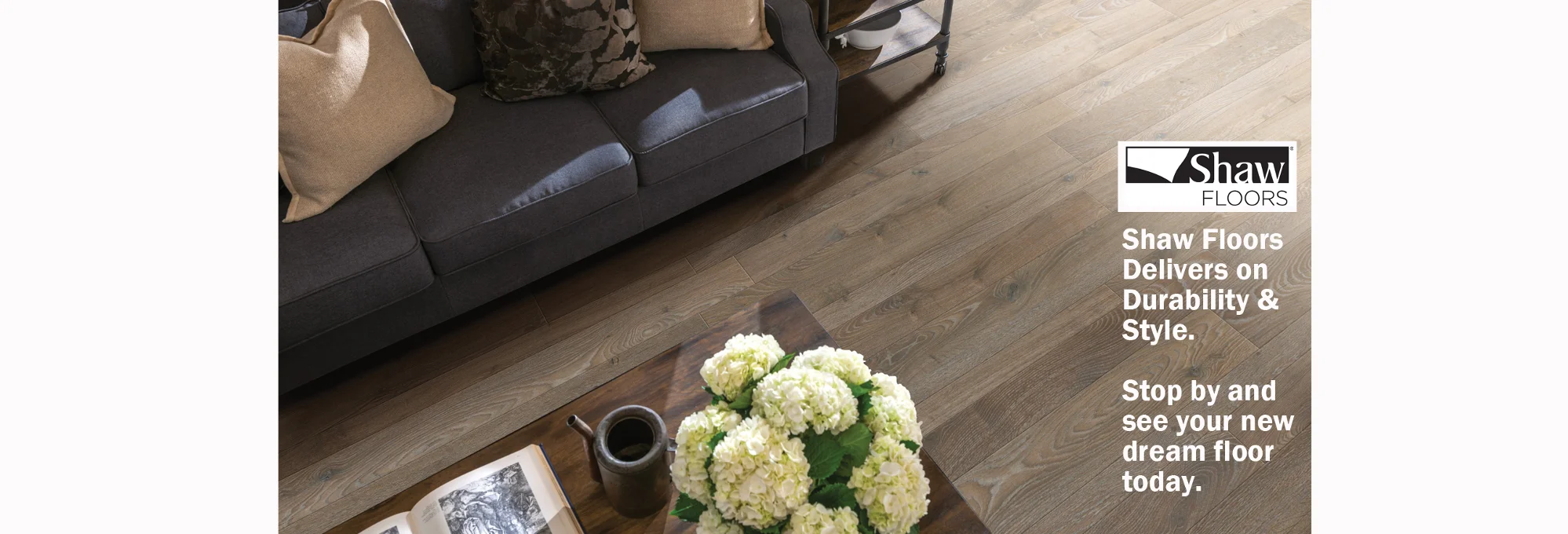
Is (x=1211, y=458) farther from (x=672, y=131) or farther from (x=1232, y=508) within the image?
(x=672, y=131)

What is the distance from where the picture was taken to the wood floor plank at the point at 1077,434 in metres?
1.91

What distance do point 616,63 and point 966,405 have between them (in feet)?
3.88

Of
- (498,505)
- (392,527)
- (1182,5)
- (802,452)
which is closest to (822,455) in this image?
(802,452)

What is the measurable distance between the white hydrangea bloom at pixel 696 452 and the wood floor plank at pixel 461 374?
114 cm

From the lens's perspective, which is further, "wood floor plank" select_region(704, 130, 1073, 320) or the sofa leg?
the sofa leg

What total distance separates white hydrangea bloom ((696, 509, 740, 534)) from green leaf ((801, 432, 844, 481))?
0.40ft

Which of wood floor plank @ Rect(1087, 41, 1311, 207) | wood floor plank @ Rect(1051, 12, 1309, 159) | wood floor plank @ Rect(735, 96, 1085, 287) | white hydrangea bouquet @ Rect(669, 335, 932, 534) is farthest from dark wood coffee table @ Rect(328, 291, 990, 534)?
wood floor plank @ Rect(1051, 12, 1309, 159)

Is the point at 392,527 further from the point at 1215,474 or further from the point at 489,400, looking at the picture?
the point at 1215,474

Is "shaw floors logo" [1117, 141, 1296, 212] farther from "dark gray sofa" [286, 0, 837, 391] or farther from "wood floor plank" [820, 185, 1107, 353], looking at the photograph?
"dark gray sofa" [286, 0, 837, 391]

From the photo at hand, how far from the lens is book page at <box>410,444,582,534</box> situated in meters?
1.36

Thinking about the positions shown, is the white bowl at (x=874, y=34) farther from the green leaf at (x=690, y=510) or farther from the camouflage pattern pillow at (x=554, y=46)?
the green leaf at (x=690, y=510)

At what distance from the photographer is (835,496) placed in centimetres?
113

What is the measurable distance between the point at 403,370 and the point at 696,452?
50.7 inches

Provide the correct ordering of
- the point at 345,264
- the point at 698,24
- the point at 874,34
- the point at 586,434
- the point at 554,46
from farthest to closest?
the point at 874,34, the point at 698,24, the point at 554,46, the point at 345,264, the point at 586,434
